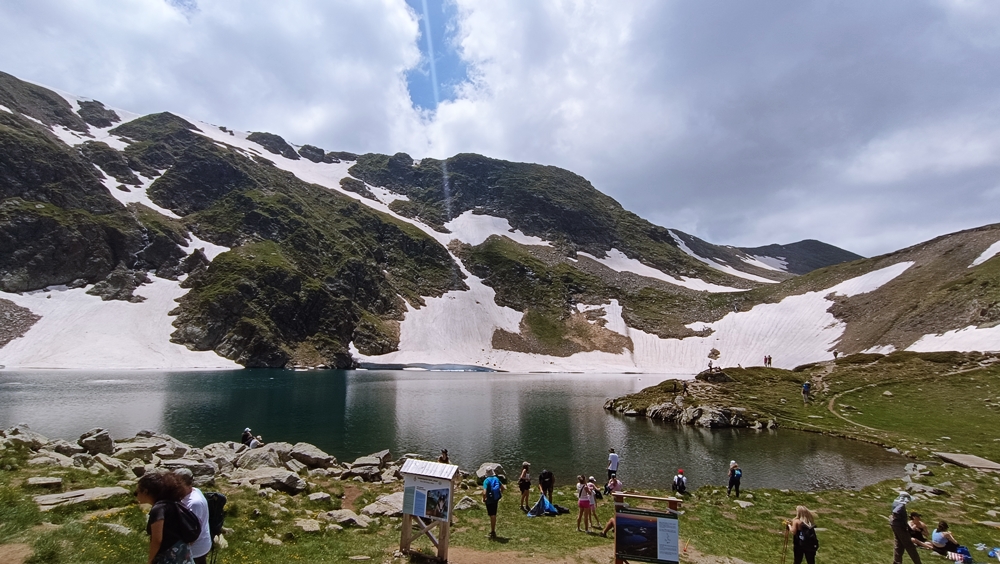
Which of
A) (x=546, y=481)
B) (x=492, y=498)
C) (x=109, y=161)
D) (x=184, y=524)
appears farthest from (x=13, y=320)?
(x=184, y=524)

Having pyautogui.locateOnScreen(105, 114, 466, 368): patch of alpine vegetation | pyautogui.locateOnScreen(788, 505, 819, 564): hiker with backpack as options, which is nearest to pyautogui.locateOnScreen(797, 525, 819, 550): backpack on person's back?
pyautogui.locateOnScreen(788, 505, 819, 564): hiker with backpack

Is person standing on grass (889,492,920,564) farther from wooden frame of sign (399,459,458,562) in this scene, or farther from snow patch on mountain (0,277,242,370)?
snow patch on mountain (0,277,242,370)

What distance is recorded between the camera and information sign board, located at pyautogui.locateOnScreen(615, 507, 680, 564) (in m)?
11.9

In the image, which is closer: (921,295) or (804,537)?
(804,537)

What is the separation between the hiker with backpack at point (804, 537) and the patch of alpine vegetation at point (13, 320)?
159232mm

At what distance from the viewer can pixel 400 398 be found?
236 ft

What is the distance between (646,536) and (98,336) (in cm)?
15397

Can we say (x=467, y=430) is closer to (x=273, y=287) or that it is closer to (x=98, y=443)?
(x=98, y=443)

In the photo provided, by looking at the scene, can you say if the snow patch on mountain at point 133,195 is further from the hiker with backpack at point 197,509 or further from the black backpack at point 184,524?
the black backpack at point 184,524

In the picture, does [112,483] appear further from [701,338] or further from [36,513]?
[701,338]

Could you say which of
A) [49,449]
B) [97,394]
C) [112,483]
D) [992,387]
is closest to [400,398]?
[97,394]

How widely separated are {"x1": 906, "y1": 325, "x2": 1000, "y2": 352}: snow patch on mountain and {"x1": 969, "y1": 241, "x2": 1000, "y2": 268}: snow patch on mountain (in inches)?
1629

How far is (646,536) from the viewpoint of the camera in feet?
39.7

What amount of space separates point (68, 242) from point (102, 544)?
574ft
